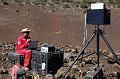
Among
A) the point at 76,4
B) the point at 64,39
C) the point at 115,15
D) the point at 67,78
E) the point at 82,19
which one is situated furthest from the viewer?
the point at 76,4

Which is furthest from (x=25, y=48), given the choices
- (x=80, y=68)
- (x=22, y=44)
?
(x=80, y=68)

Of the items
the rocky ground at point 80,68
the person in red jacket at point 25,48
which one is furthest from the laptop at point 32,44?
the rocky ground at point 80,68

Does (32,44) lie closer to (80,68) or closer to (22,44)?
(22,44)

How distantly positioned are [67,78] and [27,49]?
4.99ft

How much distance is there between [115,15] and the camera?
29.1 m

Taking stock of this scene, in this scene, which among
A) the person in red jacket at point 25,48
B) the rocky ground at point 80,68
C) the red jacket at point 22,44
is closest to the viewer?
the rocky ground at point 80,68

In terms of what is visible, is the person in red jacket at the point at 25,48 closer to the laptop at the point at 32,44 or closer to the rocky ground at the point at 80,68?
the laptop at the point at 32,44

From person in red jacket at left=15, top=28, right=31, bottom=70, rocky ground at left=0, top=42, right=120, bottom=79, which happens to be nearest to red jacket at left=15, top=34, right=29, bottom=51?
person in red jacket at left=15, top=28, right=31, bottom=70

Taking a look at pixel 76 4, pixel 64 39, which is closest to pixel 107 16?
pixel 64 39

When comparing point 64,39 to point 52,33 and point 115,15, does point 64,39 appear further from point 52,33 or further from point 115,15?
point 115,15

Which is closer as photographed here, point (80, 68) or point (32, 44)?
point (32, 44)

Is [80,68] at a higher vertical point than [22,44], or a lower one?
lower

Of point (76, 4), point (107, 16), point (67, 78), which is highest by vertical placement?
point (107, 16)

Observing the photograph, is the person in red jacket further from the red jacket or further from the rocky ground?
the rocky ground
